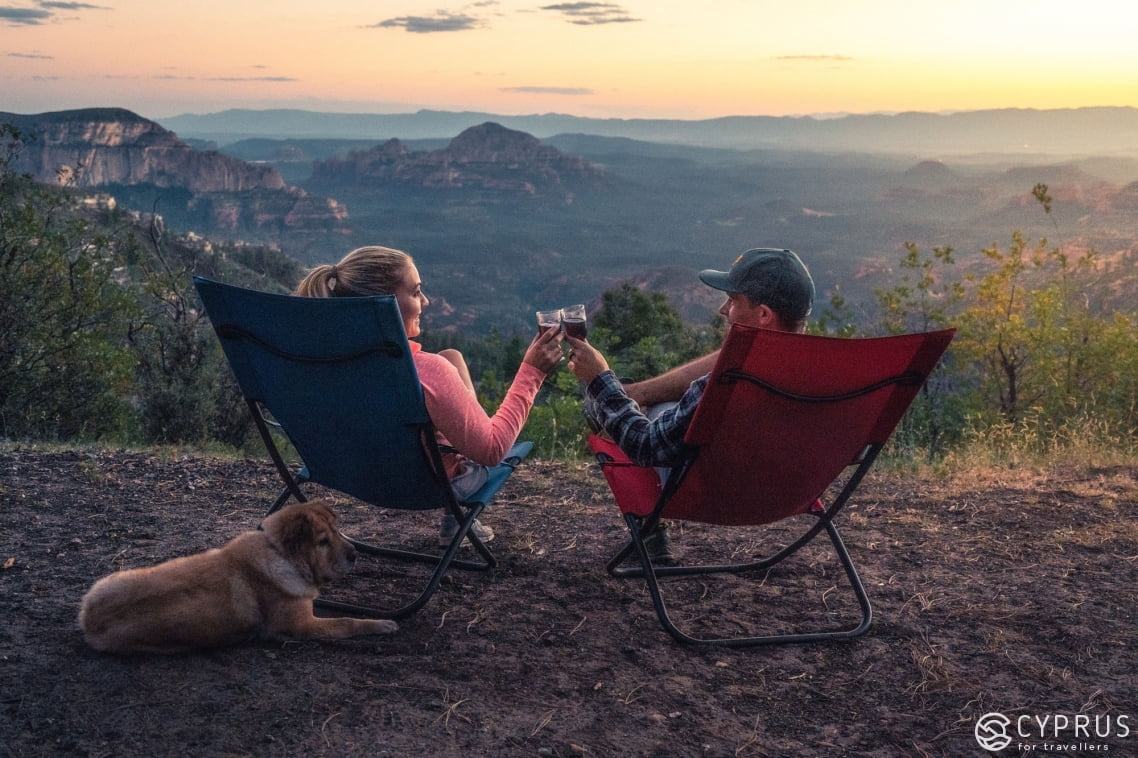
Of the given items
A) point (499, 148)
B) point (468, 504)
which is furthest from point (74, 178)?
point (499, 148)

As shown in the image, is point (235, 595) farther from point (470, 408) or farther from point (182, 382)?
point (182, 382)

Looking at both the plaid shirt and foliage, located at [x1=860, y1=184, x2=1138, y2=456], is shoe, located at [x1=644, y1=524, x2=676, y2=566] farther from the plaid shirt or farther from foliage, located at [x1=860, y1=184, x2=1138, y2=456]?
foliage, located at [x1=860, y1=184, x2=1138, y2=456]

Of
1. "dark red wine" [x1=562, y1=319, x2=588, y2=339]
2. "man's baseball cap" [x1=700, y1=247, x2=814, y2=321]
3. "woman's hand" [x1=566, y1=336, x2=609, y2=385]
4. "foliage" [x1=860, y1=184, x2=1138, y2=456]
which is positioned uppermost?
"man's baseball cap" [x1=700, y1=247, x2=814, y2=321]

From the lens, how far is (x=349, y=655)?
103 inches

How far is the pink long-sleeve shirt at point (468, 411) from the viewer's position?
279 centimetres

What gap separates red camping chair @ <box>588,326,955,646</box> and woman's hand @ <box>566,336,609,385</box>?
32cm

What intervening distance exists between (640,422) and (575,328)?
1.23 ft

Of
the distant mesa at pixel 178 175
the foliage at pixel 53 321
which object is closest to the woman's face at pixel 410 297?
the foliage at pixel 53 321

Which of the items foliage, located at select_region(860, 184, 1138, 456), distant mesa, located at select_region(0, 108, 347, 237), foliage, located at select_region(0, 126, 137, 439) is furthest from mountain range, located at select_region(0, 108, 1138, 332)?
foliage, located at select_region(0, 126, 137, 439)

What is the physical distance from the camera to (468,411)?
281cm

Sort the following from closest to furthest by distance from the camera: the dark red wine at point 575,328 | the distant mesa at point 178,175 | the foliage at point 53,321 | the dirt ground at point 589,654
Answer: the dirt ground at point 589,654 → the dark red wine at point 575,328 → the foliage at point 53,321 → the distant mesa at point 178,175

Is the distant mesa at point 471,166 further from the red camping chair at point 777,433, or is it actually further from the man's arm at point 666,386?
the red camping chair at point 777,433

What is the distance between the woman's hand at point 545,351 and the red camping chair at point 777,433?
1.37 feet

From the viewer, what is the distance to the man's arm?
10.6 ft
